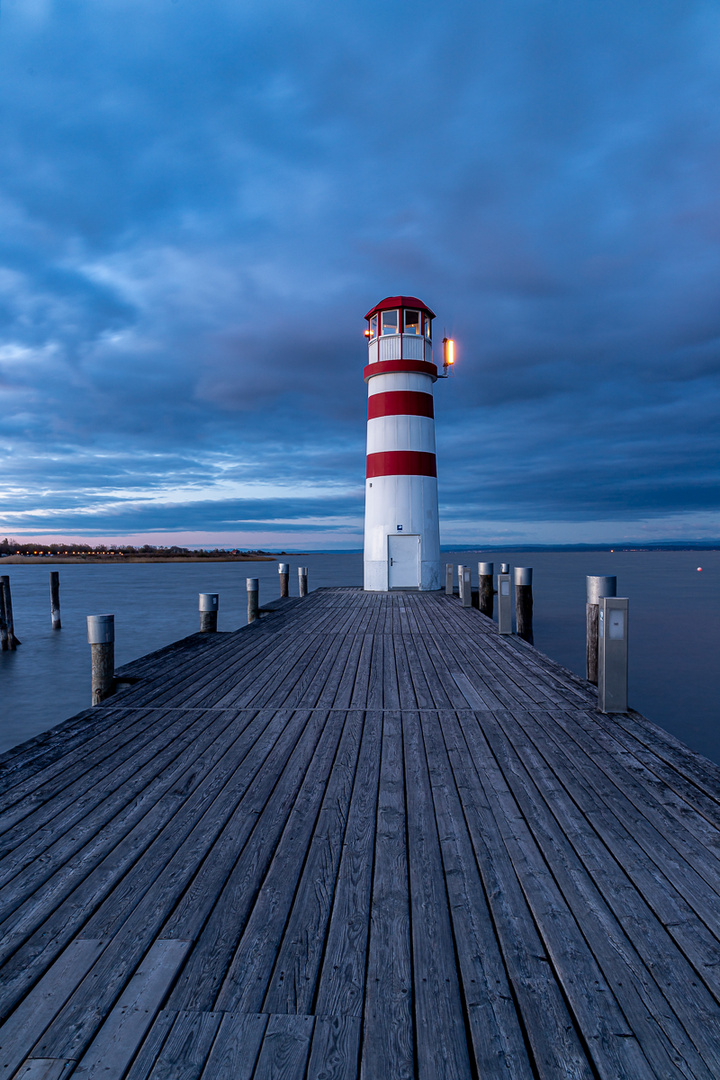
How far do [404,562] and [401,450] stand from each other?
113 inches

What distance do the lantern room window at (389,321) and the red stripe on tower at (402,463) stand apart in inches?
127

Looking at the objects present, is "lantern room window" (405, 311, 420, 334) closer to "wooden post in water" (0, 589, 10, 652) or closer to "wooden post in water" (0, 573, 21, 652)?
"wooden post in water" (0, 573, 21, 652)

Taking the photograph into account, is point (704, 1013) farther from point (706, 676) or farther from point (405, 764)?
point (706, 676)

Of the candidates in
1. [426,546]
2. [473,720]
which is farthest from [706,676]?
[473,720]

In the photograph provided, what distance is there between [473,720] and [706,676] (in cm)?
1129

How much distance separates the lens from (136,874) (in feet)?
8.18

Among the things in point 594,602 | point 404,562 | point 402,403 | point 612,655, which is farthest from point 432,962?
point 402,403

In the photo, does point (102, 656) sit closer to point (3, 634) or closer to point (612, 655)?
point (612, 655)

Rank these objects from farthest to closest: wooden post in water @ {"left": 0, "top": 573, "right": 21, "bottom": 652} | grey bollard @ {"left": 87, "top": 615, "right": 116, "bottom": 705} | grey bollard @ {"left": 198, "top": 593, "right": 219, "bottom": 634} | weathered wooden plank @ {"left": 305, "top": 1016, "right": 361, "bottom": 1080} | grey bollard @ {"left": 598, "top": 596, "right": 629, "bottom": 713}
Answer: wooden post in water @ {"left": 0, "top": 573, "right": 21, "bottom": 652}, grey bollard @ {"left": 198, "top": 593, "right": 219, "bottom": 634}, grey bollard @ {"left": 87, "top": 615, "right": 116, "bottom": 705}, grey bollard @ {"left": 598, "top": 596, "right": 629, "bottom": 713}, weathered wooden plank @ {"left": 305, "top": 1016, "right": 361, "bottom": 1080}

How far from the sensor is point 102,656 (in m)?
5.80

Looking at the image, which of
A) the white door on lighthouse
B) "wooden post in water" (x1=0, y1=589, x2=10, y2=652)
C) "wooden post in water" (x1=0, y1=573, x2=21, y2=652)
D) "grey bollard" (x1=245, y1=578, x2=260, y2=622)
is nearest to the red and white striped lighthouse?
the white door on lighthouse

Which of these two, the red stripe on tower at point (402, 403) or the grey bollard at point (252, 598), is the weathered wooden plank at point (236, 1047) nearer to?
the grey bollard at point (252, 598)

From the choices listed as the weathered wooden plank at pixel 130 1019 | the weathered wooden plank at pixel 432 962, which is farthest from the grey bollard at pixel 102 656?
the weathered wooden plank at pixel 130 1019

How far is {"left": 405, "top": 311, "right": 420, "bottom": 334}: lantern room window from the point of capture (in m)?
15.2
